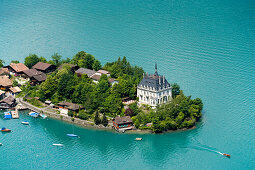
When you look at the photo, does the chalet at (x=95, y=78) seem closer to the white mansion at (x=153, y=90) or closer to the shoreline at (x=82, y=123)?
the white mansion at (x=153, y=90)

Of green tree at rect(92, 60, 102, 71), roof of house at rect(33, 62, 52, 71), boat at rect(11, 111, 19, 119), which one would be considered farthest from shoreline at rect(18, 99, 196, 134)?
green tree at rect(92, 60, 102, 71)

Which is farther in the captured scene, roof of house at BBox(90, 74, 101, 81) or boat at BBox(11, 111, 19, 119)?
roof of house at BBox(90, 74, 101, 81)

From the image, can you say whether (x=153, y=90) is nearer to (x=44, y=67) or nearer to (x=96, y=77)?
(x=96, y=77)

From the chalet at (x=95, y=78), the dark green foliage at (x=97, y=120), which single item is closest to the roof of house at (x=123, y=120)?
the dark green foliage at (x=97, y=120)

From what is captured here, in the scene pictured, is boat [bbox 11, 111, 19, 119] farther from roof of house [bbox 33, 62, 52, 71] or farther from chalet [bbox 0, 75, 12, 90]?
roof of house [bbox 33, 62, 52, 71]

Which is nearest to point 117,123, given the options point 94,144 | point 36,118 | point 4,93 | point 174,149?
point 94,144

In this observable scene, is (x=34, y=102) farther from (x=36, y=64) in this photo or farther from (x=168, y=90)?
(x=168, y=90)

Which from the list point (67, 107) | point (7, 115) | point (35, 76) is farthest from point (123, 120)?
point (35, 76)
